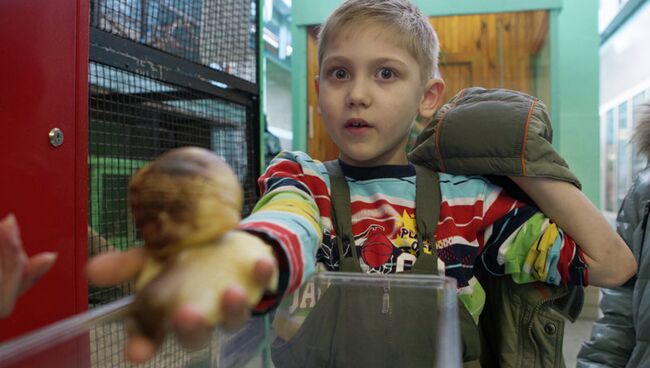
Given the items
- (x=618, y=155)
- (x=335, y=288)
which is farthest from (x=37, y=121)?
(x=618, y=155)

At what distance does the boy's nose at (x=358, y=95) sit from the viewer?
825 millimetres

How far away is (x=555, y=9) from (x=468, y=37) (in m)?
0.54

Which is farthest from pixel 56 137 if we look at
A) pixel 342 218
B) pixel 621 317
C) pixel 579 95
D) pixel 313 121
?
pixel 579 95

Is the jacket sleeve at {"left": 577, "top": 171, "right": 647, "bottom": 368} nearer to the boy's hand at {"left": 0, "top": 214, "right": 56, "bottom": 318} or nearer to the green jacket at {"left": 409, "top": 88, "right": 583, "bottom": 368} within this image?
the green jacket at {"left": 409, "top": 88, "right": 583, "bottom": 368}

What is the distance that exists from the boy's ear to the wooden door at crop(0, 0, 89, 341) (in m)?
0.69

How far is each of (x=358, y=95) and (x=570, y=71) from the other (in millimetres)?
2955

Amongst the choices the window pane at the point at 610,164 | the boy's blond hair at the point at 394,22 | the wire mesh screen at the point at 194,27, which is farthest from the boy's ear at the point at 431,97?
the window pane at the point at 610,164

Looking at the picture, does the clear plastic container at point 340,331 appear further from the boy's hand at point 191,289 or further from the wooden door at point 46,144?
the wooden door at point 46,144

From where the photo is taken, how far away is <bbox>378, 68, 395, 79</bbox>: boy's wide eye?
0.87 metres

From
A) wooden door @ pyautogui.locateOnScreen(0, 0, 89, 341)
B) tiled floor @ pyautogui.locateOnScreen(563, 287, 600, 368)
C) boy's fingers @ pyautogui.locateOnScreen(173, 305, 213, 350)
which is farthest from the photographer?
tiled floor @ pyautogui.locateOnScreen(563, 287, 600, 368)

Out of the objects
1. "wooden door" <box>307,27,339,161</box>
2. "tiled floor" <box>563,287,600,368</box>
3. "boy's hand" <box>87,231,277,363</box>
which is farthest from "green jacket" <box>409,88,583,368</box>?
"wooden door" <box>307,27,339,161</box>

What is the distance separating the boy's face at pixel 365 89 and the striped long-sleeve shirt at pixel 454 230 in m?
0.08

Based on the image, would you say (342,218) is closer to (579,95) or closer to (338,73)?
(338,73)

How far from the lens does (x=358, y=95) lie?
823 millimetres
